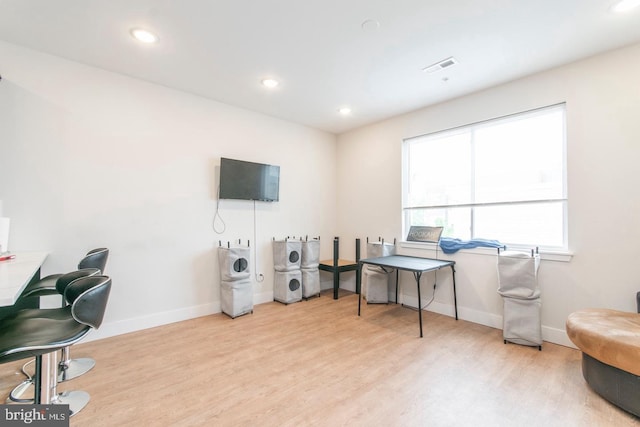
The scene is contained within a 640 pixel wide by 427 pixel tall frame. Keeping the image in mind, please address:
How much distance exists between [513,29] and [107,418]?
415 cm

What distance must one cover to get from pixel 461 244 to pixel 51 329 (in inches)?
152

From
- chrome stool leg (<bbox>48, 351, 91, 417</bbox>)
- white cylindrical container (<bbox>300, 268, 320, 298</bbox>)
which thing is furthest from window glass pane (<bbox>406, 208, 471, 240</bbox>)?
chrome stool leg (<bbox>48, 351, 91, 417</bbox>)

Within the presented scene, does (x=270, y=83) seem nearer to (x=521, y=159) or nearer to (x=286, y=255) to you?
(x=286, y=255)

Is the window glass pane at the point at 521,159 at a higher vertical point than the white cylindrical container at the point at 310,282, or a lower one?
higher

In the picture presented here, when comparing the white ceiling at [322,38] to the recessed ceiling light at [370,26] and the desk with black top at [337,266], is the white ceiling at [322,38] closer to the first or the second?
the recessed ceiling light at [370,26]

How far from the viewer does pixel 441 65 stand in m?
2.97

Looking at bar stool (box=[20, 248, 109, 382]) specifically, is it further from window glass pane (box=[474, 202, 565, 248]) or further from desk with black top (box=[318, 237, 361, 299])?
window glass pane (box=[474, 202, 565, 248])

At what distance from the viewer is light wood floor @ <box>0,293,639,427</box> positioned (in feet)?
6.11

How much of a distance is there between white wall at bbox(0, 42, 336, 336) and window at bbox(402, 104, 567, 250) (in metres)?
2.32

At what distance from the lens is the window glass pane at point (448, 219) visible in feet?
12.4

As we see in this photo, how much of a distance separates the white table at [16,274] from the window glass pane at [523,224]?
4.11 metres

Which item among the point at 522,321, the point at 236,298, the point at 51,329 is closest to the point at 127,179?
the point at 236,298

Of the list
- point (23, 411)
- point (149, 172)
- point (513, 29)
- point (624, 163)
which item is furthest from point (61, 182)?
point (624, 163)

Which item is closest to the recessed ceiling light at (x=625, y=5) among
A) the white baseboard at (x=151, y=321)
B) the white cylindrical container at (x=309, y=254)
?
the white cylindrical container at (x=309, y=254)
